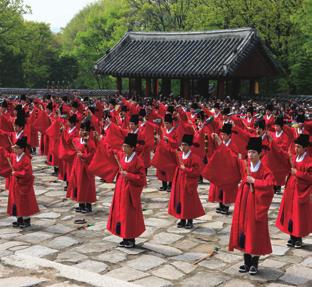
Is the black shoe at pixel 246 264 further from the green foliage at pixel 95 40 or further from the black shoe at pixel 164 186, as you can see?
the green foliage at pixel 95 40

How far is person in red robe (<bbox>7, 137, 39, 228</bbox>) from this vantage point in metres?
10.3

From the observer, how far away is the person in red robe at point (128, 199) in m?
9.09

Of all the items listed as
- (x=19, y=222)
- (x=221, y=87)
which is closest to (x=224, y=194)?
(x=19, y=222)

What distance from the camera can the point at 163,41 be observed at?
1340 inches

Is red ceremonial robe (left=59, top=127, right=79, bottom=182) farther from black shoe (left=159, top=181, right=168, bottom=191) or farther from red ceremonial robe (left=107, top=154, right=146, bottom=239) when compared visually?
red ceremonial robe (left=107, top=154, right=146, bottom=239)

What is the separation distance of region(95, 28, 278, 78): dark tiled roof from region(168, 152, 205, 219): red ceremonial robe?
17.9m

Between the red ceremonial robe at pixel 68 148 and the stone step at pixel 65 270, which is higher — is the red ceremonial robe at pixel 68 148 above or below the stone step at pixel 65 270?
above

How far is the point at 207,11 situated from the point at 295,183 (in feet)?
109

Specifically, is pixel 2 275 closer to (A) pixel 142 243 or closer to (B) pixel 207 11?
(A) pixel 142 243

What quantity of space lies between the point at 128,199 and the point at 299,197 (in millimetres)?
2997

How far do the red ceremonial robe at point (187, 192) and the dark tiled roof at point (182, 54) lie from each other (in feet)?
58.7

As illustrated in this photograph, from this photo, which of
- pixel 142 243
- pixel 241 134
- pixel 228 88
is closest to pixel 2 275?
pixel 142 243

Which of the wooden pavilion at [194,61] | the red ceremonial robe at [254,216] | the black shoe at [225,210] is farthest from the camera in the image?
the wooden pavilion at [194,61]

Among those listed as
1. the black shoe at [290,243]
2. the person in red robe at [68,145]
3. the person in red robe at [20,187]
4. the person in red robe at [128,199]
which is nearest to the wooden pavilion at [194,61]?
the person in red robe at [68,145]
